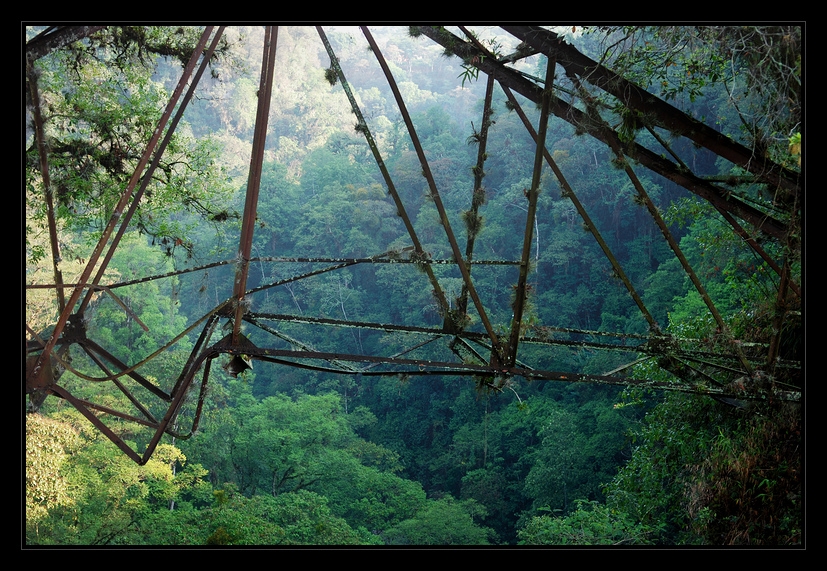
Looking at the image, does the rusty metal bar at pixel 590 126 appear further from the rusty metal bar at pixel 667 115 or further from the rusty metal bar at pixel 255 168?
the rusty metal bar at pixel 255 168

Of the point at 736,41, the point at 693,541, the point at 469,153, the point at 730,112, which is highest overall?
the point at 469,153

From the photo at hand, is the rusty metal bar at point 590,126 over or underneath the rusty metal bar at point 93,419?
over

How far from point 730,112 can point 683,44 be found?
1800 cm

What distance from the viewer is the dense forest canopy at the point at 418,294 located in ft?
12.0

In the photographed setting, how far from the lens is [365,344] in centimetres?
2842

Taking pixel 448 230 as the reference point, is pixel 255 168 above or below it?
above

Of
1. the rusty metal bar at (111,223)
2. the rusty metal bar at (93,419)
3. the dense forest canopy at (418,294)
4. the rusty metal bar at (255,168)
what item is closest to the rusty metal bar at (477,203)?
the dense forest canopy at (418,294)

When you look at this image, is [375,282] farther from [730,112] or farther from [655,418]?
[655,418]

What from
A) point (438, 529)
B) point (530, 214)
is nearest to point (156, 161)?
point (530, 214)

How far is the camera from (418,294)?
92.1 feet

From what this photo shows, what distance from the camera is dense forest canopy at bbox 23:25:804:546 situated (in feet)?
12.0

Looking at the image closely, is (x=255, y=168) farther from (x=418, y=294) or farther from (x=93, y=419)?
(x=418, y=294)

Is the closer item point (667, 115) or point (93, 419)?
point (667, 115)
